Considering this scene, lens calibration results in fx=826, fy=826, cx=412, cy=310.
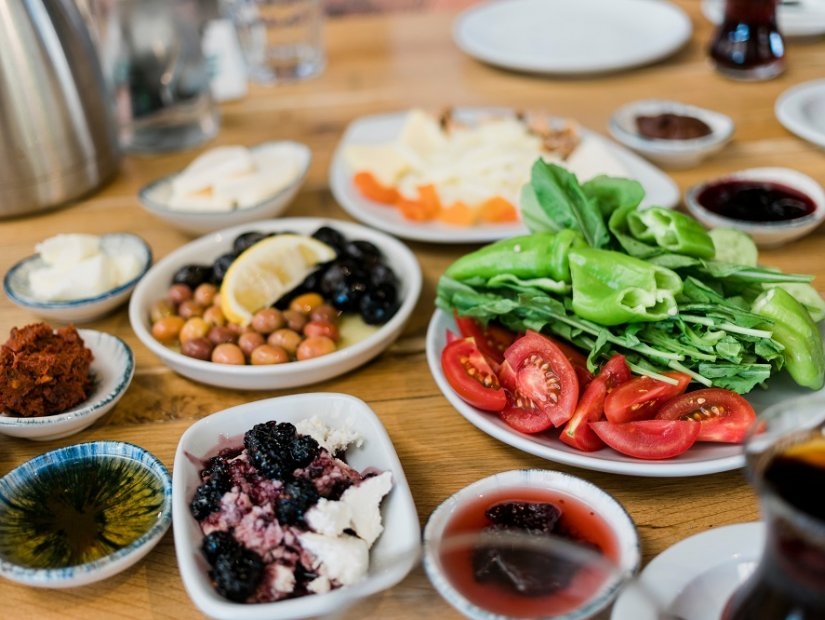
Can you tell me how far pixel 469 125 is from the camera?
206cm

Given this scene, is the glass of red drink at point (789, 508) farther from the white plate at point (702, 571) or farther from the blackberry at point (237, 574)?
the blackberry at point (237, 574)

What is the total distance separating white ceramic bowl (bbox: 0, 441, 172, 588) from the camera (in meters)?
0.95

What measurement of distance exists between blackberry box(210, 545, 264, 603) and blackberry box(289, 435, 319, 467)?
13 centimetres

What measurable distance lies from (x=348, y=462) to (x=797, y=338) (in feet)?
2.10

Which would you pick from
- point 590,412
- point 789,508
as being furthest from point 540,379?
point 789,508

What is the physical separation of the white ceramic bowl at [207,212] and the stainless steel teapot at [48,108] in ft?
0.65

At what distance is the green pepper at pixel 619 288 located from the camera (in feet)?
3.73

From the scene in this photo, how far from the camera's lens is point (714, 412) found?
1.10 metres

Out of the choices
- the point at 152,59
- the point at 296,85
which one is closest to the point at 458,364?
the point at 152,59

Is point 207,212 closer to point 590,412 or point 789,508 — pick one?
point 590,412

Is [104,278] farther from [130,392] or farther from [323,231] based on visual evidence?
[323,231]

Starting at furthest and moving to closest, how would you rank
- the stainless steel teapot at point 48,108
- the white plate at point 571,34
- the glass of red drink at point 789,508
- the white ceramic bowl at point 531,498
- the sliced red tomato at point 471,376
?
1. the white plate at point 571,34
2. the stainless steel teapot at point 48,108
3. the sliced red tomato at point 471,376
4. the white ceramic bowl at point 531,498
5. the glass of red drink at point 789,508

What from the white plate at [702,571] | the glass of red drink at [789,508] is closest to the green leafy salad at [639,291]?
the white plate at [702,571]

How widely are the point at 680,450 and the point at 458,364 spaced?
329 mm
